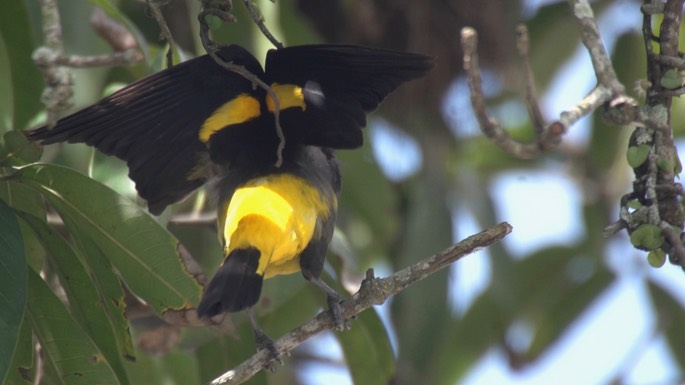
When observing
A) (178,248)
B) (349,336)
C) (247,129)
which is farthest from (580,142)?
(178,248)

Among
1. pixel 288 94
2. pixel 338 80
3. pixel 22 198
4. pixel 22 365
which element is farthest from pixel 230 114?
pixel 22 365

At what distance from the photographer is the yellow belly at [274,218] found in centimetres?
263

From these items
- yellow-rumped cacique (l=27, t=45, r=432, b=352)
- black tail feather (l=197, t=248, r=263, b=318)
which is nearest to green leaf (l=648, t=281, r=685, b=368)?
yellow-rumped cacique (l=27, t=45, r=432, b=352)

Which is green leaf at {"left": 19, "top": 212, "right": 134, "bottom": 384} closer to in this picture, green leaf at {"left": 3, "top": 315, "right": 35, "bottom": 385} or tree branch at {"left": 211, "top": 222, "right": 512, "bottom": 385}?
green leaf at {"left": 3, "top": 315, "right": 35, "bottom": 385}

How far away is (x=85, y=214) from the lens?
8.56 ft

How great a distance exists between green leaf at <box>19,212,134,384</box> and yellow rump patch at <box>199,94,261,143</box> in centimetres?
43

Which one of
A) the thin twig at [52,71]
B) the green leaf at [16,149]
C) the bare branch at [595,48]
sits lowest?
the bare branch at [595,48]

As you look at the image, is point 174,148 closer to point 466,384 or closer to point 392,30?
point 392,30

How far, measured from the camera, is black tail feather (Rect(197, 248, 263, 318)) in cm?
235

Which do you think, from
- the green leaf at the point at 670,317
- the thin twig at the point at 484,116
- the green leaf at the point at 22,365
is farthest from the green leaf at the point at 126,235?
the green leaf at the point at 670,317

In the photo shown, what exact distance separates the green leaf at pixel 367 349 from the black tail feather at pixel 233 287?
3.17 ft

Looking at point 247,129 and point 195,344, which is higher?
point 247,129

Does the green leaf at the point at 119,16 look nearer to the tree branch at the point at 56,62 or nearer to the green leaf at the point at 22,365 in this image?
the tree branch at the point at 56,62

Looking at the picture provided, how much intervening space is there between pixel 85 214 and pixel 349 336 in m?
1.11
